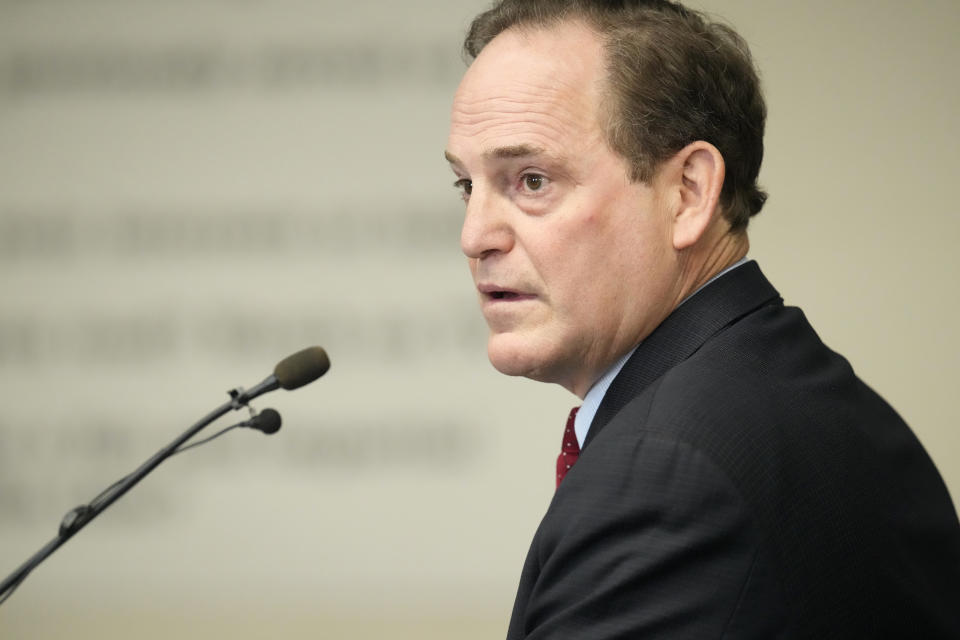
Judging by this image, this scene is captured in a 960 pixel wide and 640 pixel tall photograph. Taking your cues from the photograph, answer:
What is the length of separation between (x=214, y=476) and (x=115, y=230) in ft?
3.05

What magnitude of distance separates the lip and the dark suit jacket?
0.83ft

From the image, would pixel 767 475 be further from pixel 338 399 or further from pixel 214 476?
pixel 214 476

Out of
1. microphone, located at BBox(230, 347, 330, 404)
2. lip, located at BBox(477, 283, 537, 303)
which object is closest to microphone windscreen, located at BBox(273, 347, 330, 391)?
microphone, located at BBox(230, 347, 330, 404)

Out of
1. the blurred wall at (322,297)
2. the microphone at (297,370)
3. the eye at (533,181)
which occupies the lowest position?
the microphone at (297,370)

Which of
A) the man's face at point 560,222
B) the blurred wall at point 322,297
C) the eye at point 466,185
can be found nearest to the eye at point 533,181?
the man's face at point 560,222

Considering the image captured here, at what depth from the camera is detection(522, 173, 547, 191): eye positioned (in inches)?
54.3

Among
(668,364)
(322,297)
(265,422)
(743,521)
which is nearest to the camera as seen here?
(743,521)

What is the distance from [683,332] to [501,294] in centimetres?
28

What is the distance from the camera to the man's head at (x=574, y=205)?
1362 millimetres

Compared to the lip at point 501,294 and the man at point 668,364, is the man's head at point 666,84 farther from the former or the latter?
the lip at point 501,294

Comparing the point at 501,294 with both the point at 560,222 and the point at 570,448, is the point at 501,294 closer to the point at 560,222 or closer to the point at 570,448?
the point at 560,222

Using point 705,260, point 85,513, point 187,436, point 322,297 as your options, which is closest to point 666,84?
point 705,260

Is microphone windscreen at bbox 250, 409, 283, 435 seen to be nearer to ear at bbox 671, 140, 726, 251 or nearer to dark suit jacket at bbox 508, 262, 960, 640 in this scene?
dark suit jacket at bbox 508, 262, 960, 640

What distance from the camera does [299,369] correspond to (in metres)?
1.55
